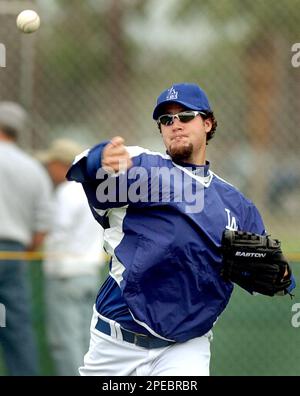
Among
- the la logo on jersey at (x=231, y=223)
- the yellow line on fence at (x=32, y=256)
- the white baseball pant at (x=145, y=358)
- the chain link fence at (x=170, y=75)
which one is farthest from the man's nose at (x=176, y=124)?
the chain link fence at (x=170, y=75)

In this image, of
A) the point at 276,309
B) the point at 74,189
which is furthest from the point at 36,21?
the point at 276,309

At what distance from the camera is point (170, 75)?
769 centimetres

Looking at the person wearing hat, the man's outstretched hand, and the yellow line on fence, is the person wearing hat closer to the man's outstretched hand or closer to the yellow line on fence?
the yellow line on fence

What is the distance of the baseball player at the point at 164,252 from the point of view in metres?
4.44

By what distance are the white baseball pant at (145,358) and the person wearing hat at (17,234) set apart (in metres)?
1.90

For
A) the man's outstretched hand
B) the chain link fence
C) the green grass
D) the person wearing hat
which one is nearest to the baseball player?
the man's outstretched hand

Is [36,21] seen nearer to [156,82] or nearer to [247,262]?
[156,82]

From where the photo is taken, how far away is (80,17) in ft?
25.4

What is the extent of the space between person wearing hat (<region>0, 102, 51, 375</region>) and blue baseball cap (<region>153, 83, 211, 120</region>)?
1978 millimetres

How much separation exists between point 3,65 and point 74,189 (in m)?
1.01

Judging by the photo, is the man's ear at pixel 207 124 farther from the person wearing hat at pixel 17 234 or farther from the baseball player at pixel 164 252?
the person wearing hat at pixel 17 234

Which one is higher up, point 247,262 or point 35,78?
point 35,78

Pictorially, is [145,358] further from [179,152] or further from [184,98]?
[184,98]

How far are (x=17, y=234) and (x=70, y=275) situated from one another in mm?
443
